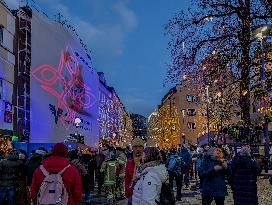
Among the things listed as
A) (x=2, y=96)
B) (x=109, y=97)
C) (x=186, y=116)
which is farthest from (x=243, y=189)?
(x=109, y=97)

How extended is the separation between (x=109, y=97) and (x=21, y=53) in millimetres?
93949

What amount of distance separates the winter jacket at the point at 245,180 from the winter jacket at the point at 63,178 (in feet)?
12.3

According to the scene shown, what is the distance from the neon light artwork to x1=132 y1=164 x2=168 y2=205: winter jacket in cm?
2482

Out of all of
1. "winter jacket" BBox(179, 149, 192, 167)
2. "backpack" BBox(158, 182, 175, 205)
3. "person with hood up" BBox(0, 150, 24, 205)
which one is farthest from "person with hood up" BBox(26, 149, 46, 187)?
"winter jacket" BBox(179, 149, 192, 167)

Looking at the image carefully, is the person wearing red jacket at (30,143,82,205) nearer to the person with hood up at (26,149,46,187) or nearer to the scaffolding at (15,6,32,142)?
the person with hood up at (26,149,46,187)

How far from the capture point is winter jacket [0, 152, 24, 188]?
11930mm

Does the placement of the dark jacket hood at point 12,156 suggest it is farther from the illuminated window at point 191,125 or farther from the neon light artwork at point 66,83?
the illuminated window at point 191,125

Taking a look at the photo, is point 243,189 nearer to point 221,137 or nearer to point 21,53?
point 221,137

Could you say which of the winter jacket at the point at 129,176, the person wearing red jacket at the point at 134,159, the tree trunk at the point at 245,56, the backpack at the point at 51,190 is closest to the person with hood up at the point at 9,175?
the winter jacket at the point at 129,176

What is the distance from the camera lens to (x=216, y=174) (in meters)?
10.2

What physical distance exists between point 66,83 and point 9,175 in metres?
24.6

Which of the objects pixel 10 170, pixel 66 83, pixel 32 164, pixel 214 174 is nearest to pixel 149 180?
pixel 214 174

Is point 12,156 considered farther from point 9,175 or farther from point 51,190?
point 51,190

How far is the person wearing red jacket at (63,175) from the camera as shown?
675 cm
